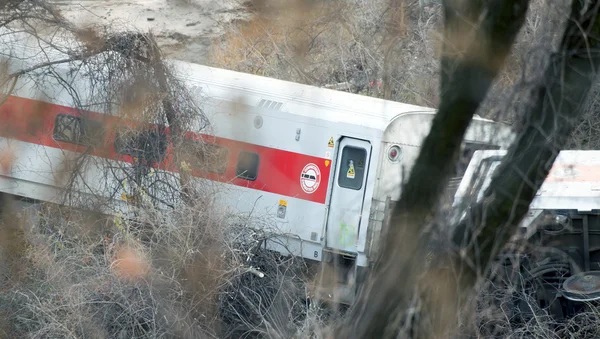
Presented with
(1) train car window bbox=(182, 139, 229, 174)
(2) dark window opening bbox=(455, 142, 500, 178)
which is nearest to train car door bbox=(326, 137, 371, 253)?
(1) train car window bbox=(182, 139, 229, 174)

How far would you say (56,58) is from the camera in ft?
29.7

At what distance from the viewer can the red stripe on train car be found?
34.7 ft

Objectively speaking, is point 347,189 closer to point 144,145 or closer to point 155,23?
point 144,145

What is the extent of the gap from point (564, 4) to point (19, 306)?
6731 mm

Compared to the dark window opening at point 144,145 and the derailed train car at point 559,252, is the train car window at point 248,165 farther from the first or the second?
the derailed train car at point 559,252

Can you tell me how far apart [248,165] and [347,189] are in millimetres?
1573

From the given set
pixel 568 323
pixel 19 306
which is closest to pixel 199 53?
pixel 19 306

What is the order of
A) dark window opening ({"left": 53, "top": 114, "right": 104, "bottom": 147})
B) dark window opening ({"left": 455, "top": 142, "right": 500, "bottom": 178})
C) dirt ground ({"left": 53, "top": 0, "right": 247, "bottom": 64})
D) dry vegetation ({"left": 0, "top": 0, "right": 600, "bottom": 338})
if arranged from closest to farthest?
dark window opening ({"left": 455, "top": 142, "right": 500, "bottom": 178}) → dry vegetation ({"left": 0, "top": 0, "right": 600, "bottom": 338}) → dirt ground ({"left": 53, "top": 0, "right": 247, "bottom": 64}) → dark window opening ({"left": 53, "top": 114, "right": 104, "bottom": 147})

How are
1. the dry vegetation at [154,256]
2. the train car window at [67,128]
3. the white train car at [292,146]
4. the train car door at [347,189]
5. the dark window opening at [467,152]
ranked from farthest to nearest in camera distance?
1. the train car door at [347,189]
2. the white train car at [292,146]
3. the train car window at [67,128]
4. the dry vegetation at [154,256]
5. the dark window opening at [467,152]

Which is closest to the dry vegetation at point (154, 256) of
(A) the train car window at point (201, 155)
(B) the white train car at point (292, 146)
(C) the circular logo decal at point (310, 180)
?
(A) the train car window at point (201, 155)

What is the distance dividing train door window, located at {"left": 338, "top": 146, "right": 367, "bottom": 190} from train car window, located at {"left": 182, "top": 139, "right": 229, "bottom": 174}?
208cm

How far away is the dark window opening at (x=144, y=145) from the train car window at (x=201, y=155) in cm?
30

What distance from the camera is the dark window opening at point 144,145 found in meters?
8.74

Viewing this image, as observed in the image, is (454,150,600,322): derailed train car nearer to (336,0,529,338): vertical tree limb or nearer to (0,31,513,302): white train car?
(0,31,513,302): white train car
